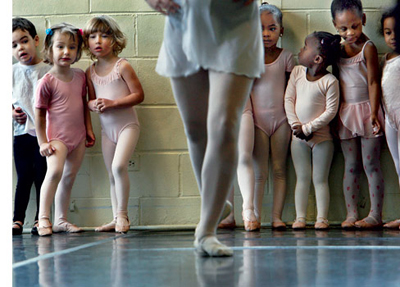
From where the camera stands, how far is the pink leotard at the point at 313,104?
3.69m

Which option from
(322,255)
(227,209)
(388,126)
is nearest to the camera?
(322,255)

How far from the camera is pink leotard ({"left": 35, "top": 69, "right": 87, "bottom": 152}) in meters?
3.67

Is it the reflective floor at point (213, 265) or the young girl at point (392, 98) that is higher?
the young girl at point (392, 98)

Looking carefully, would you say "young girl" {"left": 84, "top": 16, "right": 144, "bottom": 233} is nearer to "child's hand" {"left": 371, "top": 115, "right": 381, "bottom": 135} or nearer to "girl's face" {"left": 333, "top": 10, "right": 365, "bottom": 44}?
"girl's face" {"left": 333, "top": 10, "right": 365, "bottom": 44}

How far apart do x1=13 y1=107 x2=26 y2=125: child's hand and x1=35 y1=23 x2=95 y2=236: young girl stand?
27 centimetres

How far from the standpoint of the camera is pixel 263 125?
3.83 meters

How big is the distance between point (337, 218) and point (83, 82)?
1952 mm

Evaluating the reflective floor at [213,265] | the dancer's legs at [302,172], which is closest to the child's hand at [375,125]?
the dancer's legs at [302,172]

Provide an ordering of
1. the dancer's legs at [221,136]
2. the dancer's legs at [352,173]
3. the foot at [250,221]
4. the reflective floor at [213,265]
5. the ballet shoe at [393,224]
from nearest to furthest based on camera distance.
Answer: the reflective floor at [213,265]
the dancer's legs at [221,136]
the foot at [250,221]
the ballet shoe at [393,224]
the dancer's legs at [352,173]

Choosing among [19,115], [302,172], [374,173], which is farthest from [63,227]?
[374,173]

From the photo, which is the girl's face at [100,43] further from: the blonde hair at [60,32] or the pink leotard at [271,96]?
the pink leotard at [271,96]

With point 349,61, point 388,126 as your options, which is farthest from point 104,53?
point 388,126

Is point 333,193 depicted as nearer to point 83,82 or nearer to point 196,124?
point 83,82

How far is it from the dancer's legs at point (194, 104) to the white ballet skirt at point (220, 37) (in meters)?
0.05
